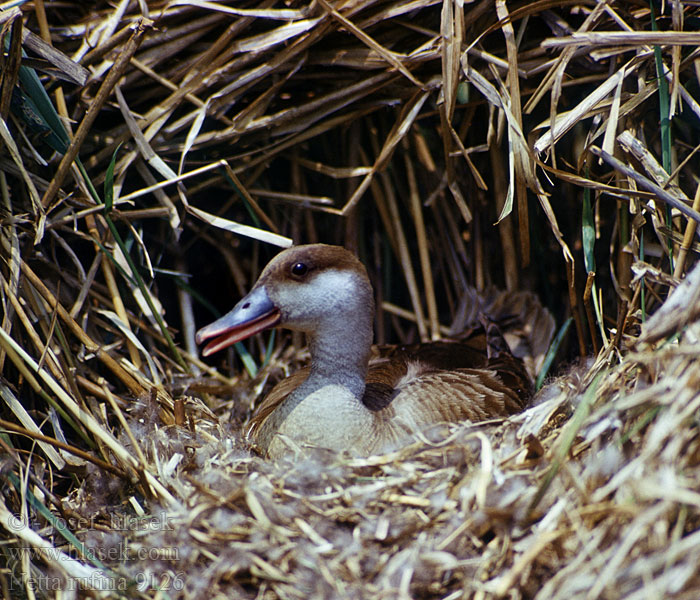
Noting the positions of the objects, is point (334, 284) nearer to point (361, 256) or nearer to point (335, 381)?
point (335, 381)

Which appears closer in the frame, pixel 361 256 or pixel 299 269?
pixel 299 269

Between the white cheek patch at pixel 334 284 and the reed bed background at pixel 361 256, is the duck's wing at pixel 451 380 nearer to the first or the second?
the reed bed background at pixel 361 256

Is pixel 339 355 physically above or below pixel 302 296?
below

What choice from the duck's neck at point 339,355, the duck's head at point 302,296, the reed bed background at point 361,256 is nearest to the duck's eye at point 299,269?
the duck's head at point 302,296

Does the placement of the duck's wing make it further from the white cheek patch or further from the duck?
the white cheek patch

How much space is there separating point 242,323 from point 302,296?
7.1 inches

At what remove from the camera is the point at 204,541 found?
1468mm

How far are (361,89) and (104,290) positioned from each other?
3.40ft

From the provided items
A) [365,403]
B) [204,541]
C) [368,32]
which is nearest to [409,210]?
[368,32]

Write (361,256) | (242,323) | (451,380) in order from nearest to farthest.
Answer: (242,323)
(451,380)
(361,256)

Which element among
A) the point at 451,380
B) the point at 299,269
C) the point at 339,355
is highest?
the point at 299,269

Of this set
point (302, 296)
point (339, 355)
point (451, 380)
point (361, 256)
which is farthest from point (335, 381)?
point (361, 256)

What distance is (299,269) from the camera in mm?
Result: 1947

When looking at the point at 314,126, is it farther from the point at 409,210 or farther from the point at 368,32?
the point at 409,210
